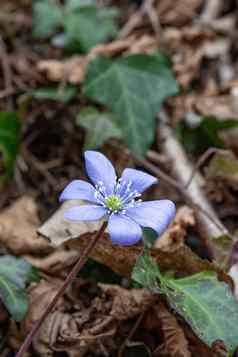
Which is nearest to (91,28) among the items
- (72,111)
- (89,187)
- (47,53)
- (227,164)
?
(47,53)

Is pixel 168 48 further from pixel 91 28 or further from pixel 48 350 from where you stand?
pixel 48 350

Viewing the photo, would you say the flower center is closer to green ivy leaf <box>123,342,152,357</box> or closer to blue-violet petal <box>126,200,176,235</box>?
blue-violet petal <box>126,200,176,235</box>

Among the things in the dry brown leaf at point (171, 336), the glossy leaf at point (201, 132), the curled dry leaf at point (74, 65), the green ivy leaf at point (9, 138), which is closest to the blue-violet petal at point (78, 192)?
the dry brown leaf at point (171, 336)

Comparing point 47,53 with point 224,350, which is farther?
point 47,53

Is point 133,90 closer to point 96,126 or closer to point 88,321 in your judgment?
point 96,126

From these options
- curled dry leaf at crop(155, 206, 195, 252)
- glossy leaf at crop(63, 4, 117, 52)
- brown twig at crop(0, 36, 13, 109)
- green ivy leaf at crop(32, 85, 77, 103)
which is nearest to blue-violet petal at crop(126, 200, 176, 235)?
curled dry leaf at crop(155, 206, 195, 252)

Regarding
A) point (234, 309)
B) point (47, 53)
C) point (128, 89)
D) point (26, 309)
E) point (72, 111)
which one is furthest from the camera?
point (47, 53)

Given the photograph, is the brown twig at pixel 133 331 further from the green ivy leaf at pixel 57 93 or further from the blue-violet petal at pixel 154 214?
the green ivy leaf at pixel 57 93
